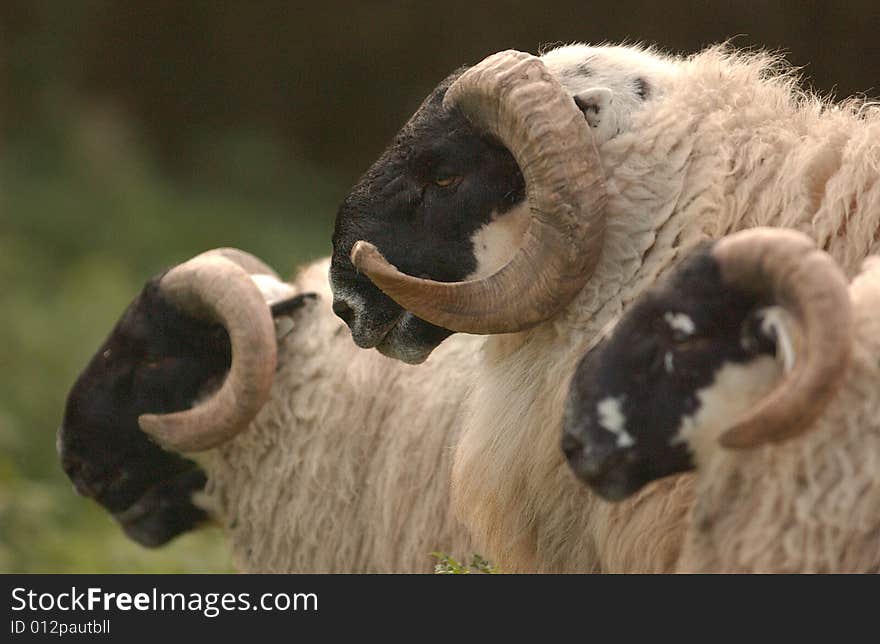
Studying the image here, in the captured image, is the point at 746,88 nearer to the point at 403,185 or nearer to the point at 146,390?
the point at 403,185

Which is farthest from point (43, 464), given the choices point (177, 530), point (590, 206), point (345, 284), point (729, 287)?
point (729, 287)

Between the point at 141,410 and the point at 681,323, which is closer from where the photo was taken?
the point at 681,323

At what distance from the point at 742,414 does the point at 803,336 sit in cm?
30

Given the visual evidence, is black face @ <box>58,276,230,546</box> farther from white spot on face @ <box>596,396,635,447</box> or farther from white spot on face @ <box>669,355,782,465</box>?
white spot on face @ <box>669,355,782,465</box>

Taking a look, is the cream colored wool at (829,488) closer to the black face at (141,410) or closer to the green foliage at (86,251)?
the black face at (141,410)

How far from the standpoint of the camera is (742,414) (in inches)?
143

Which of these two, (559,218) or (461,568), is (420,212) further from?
(461,568)

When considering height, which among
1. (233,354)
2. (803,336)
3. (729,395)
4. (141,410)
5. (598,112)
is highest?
(598,112)

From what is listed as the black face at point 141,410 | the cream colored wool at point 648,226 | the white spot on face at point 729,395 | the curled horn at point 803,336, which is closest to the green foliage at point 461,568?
the cream colored wool at point 648,226

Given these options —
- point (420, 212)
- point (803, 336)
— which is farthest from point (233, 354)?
point (803, 336)

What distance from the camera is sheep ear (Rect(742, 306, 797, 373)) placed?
3541mm

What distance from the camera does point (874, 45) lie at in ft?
43.7

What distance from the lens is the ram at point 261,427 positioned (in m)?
5.58
